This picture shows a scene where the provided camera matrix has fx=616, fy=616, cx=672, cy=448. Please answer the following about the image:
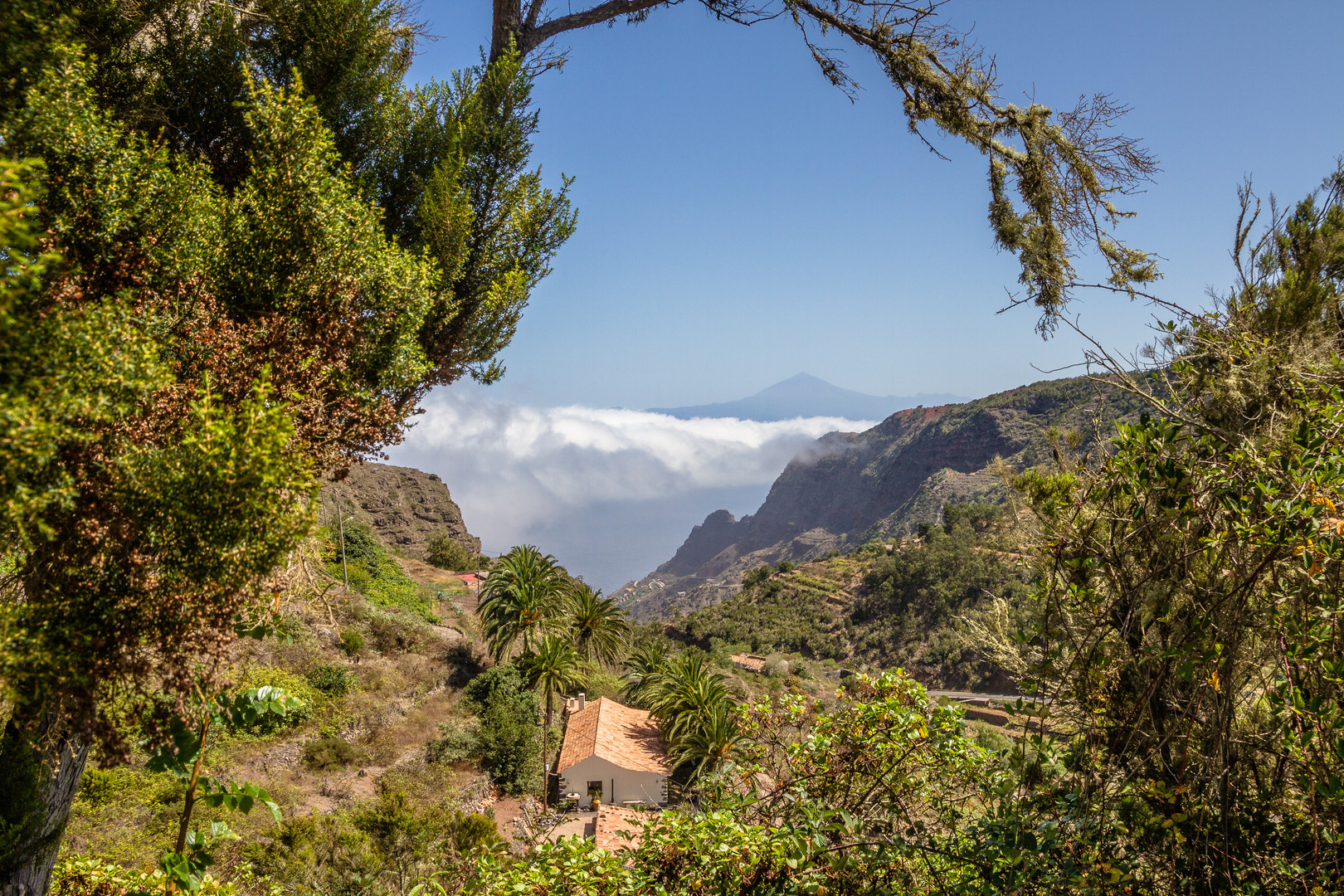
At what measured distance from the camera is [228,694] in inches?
117

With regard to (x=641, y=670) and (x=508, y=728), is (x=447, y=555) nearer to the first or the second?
(x=641, y=670)

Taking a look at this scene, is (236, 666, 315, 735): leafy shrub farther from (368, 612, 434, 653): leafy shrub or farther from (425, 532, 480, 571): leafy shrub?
(425, 532, 480, 571): leafy shrub

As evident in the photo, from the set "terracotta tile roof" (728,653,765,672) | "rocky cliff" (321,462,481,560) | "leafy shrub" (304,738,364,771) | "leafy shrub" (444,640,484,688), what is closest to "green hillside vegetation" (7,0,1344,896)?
"leafy shrub" (304,738,364,771)

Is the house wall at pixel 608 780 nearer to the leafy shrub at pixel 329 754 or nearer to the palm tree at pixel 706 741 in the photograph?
the palm tree at pixel 706 741

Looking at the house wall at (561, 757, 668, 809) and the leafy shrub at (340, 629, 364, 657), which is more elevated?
the leafy shrub at (340, 629, 364, 657)

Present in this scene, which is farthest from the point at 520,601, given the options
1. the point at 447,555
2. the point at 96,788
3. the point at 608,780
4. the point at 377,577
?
the point at 447,555

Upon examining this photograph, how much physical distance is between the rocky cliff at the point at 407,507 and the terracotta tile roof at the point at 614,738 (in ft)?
89.4

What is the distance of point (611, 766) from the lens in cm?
1886

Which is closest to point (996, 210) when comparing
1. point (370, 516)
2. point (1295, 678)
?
point (1295, 678)

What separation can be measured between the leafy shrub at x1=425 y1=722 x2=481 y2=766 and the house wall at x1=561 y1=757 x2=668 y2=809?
9.41 feet

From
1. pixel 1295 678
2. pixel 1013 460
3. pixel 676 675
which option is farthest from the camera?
pixel 1013 460

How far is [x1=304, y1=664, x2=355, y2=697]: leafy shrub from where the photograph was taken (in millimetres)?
18125

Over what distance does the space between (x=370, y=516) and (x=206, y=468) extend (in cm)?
5047

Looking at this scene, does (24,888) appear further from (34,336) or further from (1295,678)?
(1295,678)
